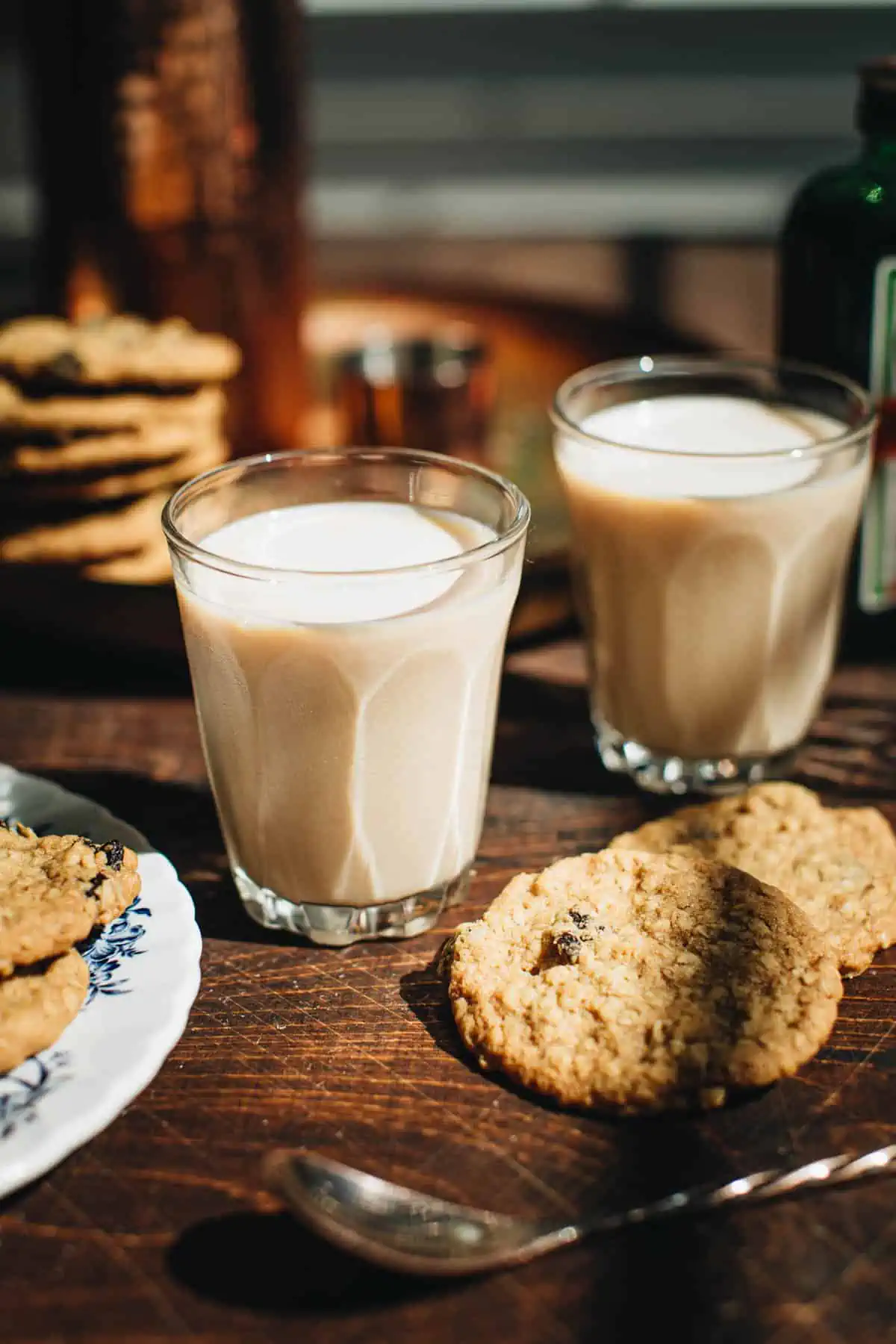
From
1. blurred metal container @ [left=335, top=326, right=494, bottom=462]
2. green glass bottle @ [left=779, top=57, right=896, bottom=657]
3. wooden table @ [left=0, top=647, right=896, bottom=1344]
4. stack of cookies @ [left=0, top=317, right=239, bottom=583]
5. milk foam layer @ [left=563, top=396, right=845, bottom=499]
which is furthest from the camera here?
blurred metal container @ [left=335, top=326, right=494, bottom=462]

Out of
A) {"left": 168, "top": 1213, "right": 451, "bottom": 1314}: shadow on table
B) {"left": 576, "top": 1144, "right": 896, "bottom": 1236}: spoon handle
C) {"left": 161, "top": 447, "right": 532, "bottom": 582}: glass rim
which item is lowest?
{"left": 576, "top": 1144, "right": 896, "bottom": 1236}: spoon handle

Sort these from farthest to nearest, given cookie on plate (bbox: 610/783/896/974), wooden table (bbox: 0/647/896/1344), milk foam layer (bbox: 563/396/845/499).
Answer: milk foam layer (bbox: 563/396/845/499)
cookie on plate (bbox: 610/783/896/974)
wooden table (bbox: 0/647/896/1344)

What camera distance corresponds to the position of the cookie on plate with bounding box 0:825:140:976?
0.71m

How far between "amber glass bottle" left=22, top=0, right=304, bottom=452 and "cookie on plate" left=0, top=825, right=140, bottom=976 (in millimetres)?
763

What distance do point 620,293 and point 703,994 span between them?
7.15 feet

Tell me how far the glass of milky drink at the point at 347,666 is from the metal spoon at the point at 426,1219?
0.23 m

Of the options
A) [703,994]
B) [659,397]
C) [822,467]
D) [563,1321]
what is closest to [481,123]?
[659,397]

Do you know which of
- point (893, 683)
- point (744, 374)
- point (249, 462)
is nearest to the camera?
point (249, 462)

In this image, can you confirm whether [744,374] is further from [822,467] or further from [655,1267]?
[655,1267]

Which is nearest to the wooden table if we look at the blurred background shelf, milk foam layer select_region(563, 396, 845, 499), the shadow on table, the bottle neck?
the shadow on table

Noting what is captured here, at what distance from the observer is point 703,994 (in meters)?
0.75

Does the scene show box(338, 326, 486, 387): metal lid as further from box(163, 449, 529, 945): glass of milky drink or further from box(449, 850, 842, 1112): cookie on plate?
box(449, 850, 842, 1112): cookie on plate

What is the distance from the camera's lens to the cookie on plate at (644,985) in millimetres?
711

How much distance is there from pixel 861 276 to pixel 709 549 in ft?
0.92
